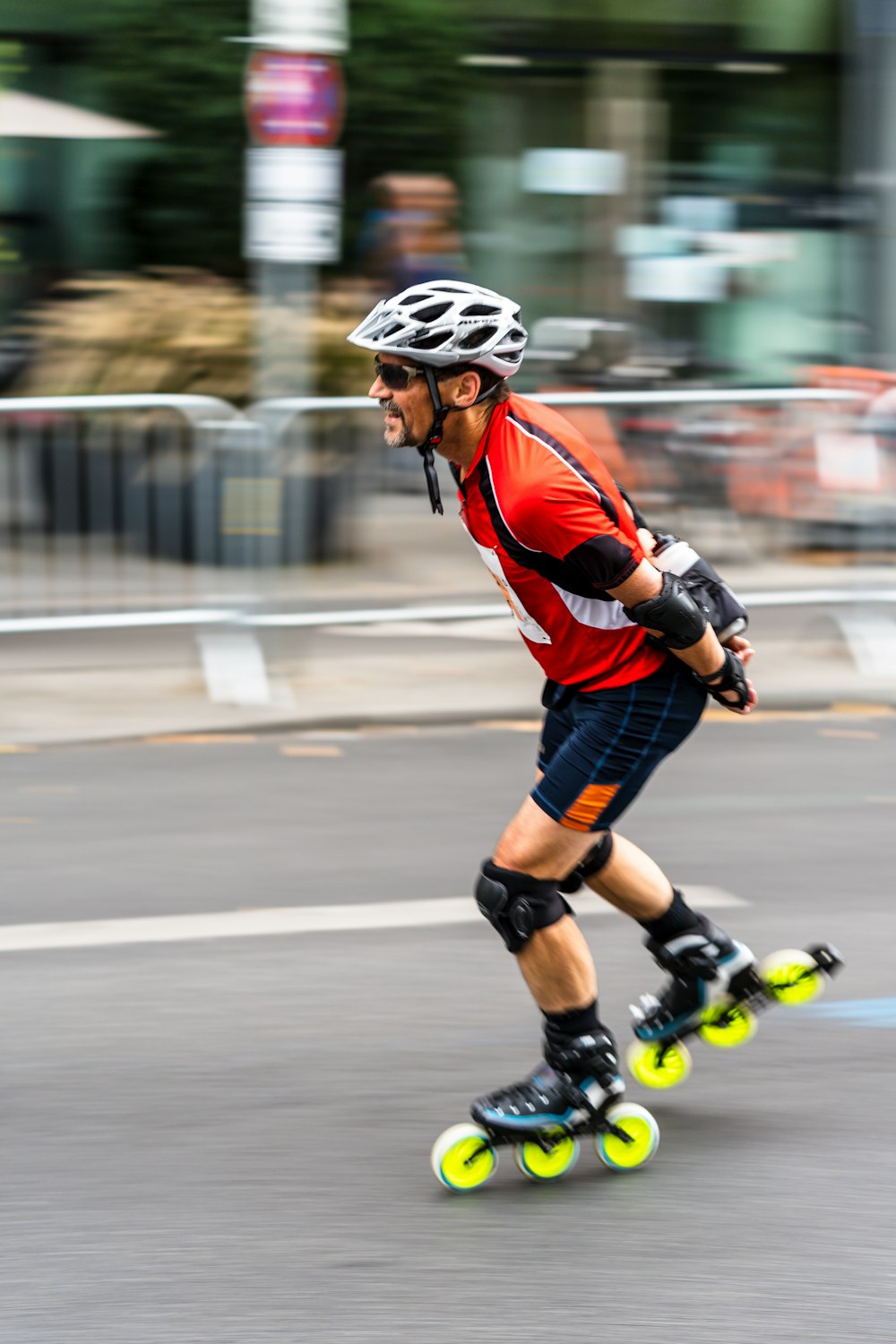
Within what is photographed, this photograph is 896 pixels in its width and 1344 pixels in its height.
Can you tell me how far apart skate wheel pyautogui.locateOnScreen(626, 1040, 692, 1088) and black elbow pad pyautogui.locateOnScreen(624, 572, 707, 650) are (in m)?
1.00

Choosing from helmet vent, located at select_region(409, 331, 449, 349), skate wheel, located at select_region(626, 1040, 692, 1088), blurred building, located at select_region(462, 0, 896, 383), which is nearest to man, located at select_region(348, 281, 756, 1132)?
helmet vent, located at select_region(409, 331, 449, 349)

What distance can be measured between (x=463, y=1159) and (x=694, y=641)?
112 centimetres

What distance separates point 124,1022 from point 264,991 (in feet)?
1.27

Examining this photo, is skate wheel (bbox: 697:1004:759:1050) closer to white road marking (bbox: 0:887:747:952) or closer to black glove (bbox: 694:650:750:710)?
black glove (bbox: 694:650:750:710)

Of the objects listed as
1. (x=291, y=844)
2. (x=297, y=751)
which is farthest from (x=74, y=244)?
(x=291, y=844)

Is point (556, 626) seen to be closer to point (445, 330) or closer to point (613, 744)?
point (613, 744)

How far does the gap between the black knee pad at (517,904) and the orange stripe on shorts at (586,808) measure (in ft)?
0.43

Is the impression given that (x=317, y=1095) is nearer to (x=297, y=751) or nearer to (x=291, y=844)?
(x=291, y=844)

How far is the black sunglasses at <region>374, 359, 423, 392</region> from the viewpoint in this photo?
3814 mm

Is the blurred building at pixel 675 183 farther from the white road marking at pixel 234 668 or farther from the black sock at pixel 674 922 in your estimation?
the black sock at pixel 674 922

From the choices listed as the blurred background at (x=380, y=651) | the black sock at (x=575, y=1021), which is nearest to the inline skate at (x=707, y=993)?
the blurred background at (x=380, y=651)

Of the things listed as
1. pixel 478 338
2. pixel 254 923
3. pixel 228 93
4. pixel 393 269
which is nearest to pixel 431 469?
pixel 478 338

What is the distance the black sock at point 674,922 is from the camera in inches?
168

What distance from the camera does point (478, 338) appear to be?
3803 millimetres
